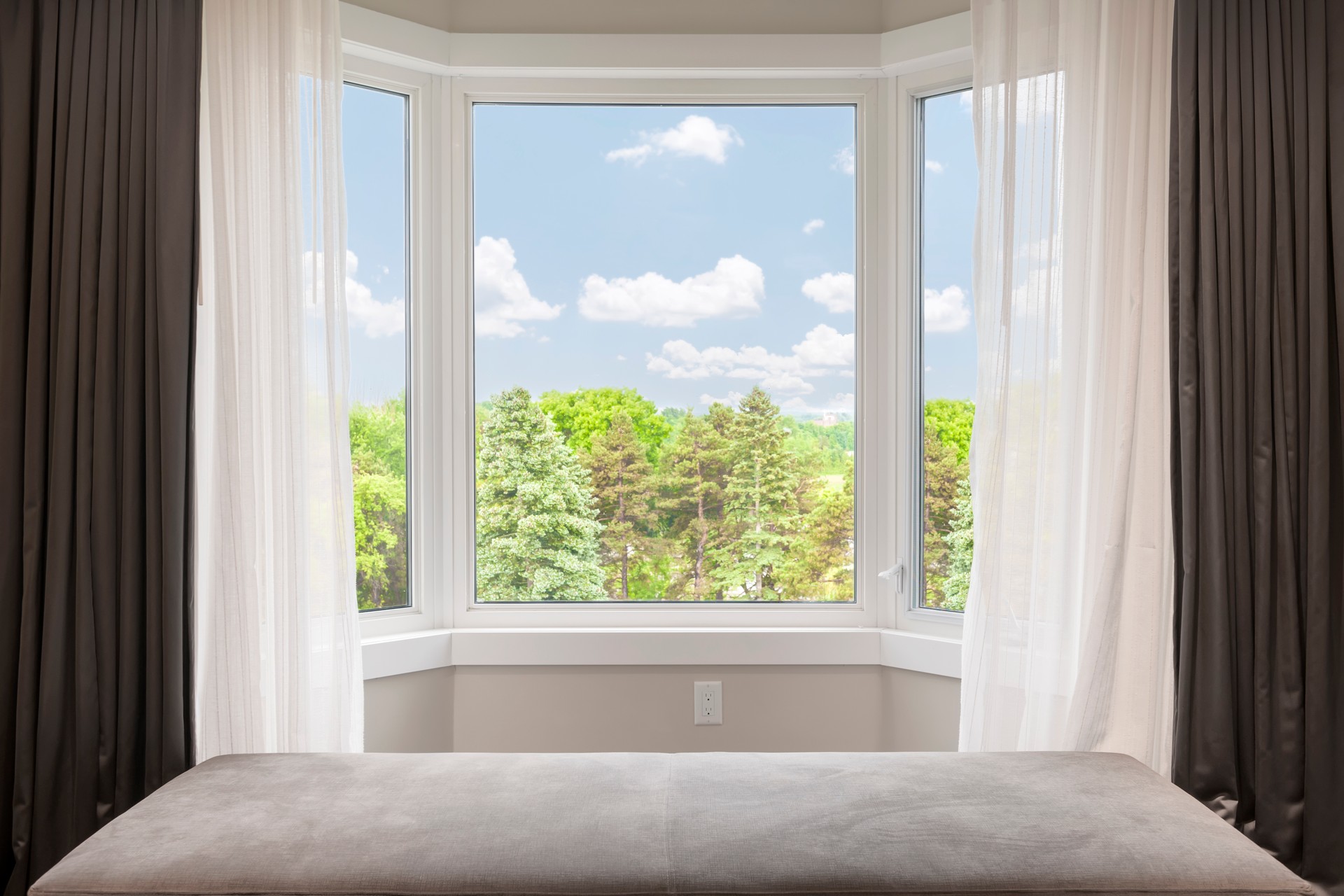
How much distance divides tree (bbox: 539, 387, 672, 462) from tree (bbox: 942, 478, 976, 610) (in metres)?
0.76

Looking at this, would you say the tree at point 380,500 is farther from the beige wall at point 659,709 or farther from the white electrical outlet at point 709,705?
the white electrical outlet at point 709,705

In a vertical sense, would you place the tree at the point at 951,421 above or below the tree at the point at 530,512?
above

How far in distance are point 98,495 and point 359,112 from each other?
1.11m

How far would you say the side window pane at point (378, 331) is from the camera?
7.06 feet

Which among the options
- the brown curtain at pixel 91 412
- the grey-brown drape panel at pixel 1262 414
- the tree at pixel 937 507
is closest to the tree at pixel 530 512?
the brown curtain at pixel 91 412

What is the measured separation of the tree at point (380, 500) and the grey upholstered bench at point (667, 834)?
0.67 meters

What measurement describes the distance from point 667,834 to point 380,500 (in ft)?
4.05

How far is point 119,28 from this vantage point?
1.69 meters

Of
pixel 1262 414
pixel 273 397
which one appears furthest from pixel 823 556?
pixel 273 397

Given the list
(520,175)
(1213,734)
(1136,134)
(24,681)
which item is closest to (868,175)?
(1136,134)

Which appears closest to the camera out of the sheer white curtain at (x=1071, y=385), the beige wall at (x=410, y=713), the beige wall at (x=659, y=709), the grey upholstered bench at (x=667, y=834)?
the grey upholstered bench at (x=667, y=834)

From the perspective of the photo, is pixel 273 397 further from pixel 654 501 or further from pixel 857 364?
pixel 857 364

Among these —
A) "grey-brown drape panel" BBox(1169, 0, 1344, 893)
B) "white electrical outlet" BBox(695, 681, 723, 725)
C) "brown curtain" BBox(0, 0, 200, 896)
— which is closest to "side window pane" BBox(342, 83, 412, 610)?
"brown curtain" BBox(0, 0, 200, 896)

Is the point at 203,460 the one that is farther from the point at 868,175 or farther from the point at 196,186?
the point at 868,175
